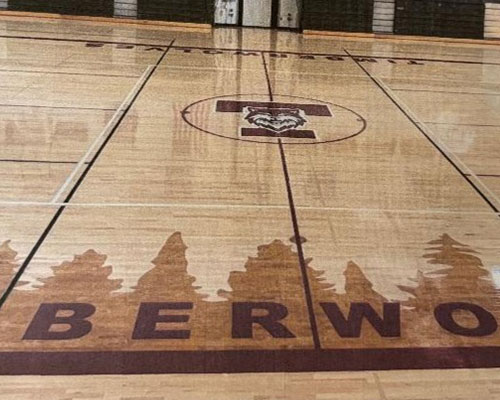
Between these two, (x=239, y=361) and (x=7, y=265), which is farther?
(x=7, y=265)

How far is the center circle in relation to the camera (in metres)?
3.60

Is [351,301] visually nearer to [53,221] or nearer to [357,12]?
[53,221]

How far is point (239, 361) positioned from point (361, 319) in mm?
376

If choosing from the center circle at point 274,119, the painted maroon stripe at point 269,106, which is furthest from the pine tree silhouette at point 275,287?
the painted maroon stripe at point 269,106

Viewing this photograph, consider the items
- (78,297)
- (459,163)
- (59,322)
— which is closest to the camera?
(59,322)

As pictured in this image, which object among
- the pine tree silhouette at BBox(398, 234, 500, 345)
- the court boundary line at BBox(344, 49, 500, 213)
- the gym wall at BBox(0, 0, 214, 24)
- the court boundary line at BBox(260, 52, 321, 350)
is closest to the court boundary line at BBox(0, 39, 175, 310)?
the court boundary line at BBox(260, 52, 321, 350)

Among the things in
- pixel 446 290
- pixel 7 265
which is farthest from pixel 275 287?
pixel 7 265

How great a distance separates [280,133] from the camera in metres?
3.65

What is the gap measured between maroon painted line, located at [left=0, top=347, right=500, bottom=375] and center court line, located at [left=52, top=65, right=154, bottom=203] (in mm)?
1060

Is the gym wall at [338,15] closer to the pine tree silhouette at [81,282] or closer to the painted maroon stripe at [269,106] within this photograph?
the painted maroon stripe at [269,106]

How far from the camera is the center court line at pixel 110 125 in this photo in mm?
2682

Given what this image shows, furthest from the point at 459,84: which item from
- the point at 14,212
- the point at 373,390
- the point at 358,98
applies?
the point at 373,390

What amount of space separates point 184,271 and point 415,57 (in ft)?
19.4

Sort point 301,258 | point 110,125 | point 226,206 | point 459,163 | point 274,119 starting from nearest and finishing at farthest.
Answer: point 301,258 → point 226,206 → point 459,163 → point 110,125 → point 274,119
